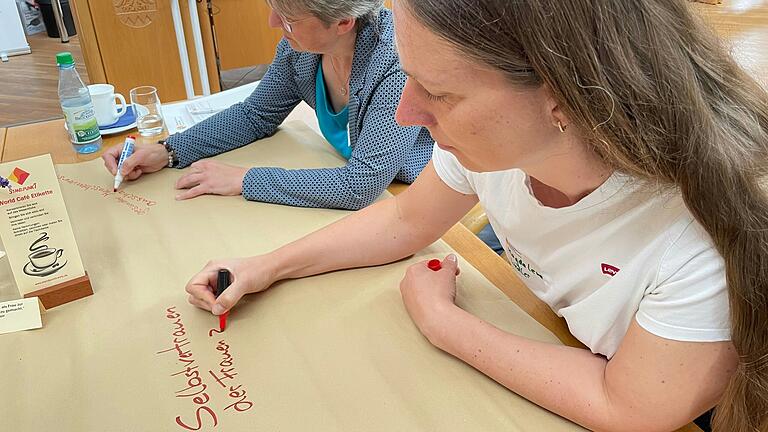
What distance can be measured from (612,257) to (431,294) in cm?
27

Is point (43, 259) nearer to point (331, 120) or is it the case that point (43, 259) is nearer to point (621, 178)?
point (331, 120)

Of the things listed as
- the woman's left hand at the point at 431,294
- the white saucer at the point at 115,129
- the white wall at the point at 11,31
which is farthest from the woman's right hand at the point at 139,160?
the white wall at the point at 11,31

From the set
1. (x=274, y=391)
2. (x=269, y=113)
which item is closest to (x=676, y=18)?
(x=274, y=391)

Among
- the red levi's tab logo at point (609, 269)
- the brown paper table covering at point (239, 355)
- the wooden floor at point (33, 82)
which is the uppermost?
the red levi's tab logo at point (609, 269)

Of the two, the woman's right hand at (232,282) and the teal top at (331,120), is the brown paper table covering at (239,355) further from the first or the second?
the teal top at (331,120)

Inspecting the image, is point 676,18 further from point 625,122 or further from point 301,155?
point 301,155

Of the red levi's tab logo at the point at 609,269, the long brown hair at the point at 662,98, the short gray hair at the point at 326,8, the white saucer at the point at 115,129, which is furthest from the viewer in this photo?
the white saucer at the point at 115,129

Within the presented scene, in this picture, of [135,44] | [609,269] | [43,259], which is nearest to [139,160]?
[43,259]

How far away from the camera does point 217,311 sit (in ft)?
2.94

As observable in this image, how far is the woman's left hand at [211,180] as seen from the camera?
1258mm

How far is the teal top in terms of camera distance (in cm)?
141

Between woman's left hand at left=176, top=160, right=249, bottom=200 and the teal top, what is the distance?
0.24 metres

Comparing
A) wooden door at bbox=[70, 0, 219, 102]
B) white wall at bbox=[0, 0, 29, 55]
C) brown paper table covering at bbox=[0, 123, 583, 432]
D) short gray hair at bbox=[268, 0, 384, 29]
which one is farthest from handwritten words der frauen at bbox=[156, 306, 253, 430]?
white wall at bbox=[0, 0, 29, 55]

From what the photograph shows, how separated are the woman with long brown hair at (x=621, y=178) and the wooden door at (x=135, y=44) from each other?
102 inches
